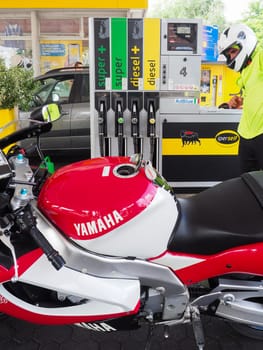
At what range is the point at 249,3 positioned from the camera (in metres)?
16.3

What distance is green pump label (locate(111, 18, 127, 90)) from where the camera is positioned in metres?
4.36

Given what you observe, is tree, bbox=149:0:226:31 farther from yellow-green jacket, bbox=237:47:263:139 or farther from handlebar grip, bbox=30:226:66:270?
handlebar grip, bbox=30:226:66:270

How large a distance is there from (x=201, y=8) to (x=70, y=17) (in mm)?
10568

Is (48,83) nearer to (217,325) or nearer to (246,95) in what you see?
(246,95)

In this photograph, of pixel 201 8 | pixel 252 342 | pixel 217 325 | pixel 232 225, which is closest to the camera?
pixel 232 225

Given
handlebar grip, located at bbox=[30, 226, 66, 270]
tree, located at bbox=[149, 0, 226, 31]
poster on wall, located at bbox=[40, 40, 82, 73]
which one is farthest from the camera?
tree, located at bbox=[149, 0, 226, 31]

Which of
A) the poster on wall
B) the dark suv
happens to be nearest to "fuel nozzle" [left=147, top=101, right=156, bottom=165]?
the dark suv

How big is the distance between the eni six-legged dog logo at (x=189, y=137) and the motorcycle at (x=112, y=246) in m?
2.87

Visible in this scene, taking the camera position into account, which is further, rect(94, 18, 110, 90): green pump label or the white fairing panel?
rect(94, 18, 110, 90): green pump label

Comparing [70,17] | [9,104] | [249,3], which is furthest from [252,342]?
[249,3]

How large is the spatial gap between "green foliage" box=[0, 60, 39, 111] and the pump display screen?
5.29ft

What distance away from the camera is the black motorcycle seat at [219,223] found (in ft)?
5.42

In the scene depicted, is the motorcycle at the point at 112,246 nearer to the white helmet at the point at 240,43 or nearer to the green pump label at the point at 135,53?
the white helmet at the point at 240,43

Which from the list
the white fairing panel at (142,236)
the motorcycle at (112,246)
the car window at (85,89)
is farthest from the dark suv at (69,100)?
the white fairing panel at (142,236)
